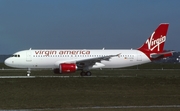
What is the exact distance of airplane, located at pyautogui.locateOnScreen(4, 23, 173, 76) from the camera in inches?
1690

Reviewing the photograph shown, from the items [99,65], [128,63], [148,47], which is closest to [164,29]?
[148,47]

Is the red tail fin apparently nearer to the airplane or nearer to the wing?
the airplane

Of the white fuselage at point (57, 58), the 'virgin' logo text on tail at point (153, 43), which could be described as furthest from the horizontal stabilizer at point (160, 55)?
the white fuselage at point (57, 58)

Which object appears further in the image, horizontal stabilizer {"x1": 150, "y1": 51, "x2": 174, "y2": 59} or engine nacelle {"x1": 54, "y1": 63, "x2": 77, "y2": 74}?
horizontal stabilizer {"x1": 150, "y1": 51, "x2": 174, "y2": 59}

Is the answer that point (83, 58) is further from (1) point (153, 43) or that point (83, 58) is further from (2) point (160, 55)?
(2) point (160, 55)

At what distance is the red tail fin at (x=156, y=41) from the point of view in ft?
152

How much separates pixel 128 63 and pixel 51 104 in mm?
29124

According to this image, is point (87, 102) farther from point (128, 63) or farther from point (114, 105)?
point (128, 63)

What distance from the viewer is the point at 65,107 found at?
15852 mm

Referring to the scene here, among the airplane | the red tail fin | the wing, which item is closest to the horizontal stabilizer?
the airplane

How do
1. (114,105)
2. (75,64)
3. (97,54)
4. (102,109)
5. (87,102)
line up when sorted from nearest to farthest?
(102,109)
(114,105)
(87,102)
(75,64)
(97,54)

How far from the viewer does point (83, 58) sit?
145 ft

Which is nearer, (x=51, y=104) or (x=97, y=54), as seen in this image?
(x=51, y=104)

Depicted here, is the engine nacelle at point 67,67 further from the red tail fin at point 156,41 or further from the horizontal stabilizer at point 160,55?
the horizontal stabilizer at point 160,55
